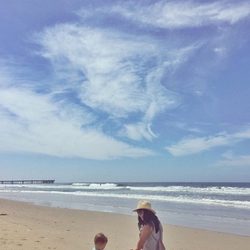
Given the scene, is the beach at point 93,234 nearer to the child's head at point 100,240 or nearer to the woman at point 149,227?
the child's head at point 100,240

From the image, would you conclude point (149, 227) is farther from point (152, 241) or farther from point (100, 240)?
point (100, 240)

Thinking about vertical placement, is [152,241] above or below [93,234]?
below

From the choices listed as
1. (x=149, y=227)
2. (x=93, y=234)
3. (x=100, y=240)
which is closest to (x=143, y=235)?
(x=149, y=227)

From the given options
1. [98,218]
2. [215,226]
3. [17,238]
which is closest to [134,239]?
[17,238]

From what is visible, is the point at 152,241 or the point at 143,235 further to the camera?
the point at 152,241

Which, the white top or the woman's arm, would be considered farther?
the white top

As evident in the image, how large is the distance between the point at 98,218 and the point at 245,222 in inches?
239

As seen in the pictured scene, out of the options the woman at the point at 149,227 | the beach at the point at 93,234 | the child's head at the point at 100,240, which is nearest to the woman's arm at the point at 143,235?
the woman at the point at 149,227

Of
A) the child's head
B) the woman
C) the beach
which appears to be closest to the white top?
the woman

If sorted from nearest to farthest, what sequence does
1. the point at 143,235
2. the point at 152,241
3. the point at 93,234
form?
1. the point at 143,235
2. the point at 152,241
3. the point at 93,234

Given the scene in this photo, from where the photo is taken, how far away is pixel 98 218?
1889 cm

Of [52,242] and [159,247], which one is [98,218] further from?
[159,247]

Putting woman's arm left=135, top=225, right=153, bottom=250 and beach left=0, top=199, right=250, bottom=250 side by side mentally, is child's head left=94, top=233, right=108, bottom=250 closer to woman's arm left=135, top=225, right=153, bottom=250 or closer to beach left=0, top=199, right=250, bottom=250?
woman's arm left=135, top=225, right=153, bottom=250

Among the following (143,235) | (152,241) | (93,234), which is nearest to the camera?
(143,235)
